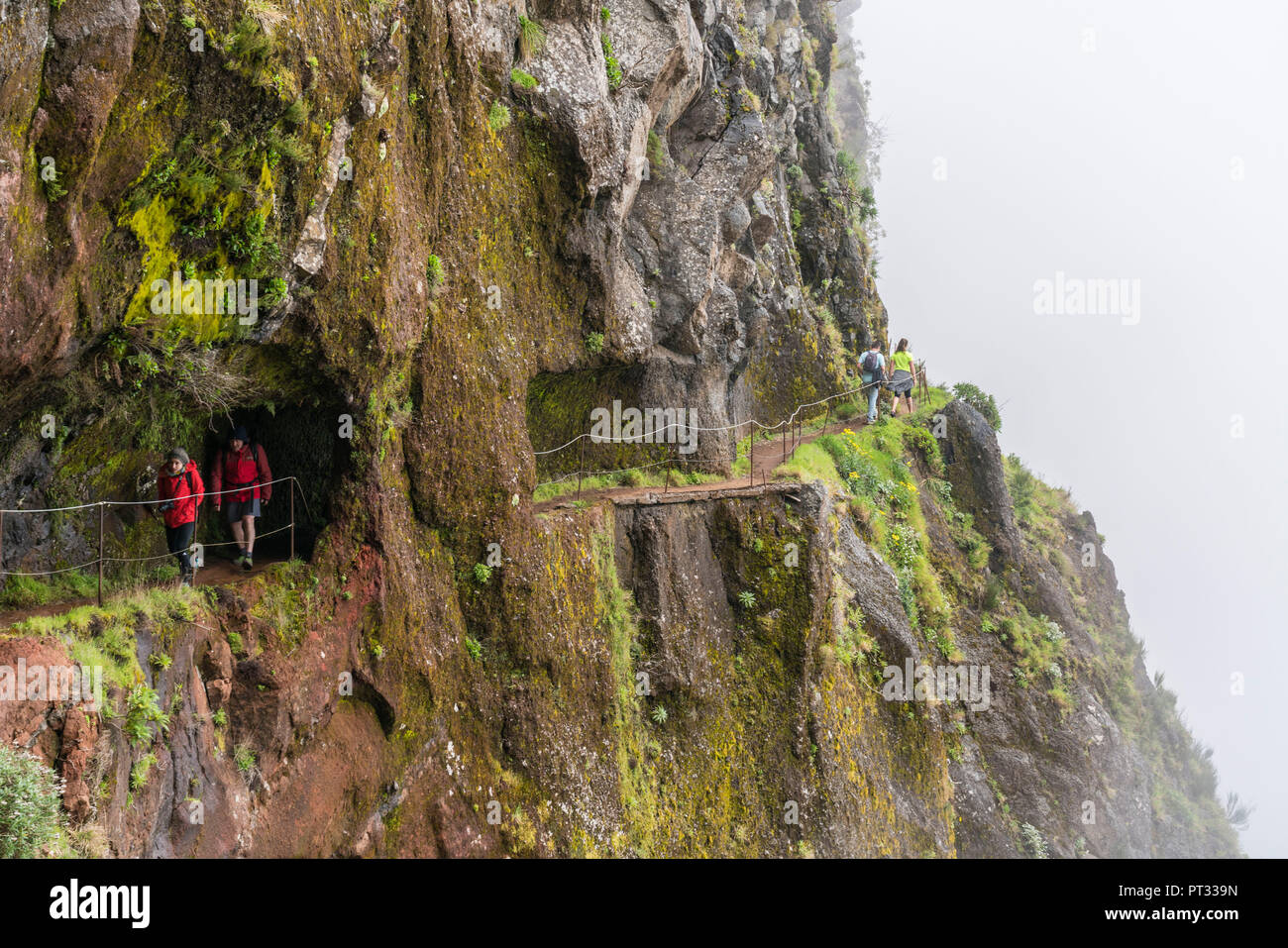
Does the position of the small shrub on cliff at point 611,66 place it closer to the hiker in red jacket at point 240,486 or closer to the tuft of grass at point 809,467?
the tuft of grass at point 809,467

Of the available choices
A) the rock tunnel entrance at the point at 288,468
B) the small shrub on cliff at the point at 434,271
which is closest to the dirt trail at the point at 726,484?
the rock tunnel entrance at the point at 288,468

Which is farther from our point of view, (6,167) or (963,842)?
(963,842)

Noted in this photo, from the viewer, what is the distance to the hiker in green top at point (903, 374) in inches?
944

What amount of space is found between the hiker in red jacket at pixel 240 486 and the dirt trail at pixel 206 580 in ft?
0.57

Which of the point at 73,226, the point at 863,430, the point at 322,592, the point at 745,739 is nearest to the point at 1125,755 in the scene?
the point at 863,430

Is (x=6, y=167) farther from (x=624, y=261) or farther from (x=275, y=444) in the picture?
(x=624, y=261)

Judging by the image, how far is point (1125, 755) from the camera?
82.2ft

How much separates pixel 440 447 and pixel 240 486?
93.1 inches

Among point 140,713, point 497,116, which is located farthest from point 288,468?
point 497,116

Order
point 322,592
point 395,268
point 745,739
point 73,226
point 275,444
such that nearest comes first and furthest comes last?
point 73,226
point 322,592
point 395,268
point 275,444
point 745,739

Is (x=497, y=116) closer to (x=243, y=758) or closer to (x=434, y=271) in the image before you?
(x=434, y=271)

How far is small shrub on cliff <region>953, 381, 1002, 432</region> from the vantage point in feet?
93.8

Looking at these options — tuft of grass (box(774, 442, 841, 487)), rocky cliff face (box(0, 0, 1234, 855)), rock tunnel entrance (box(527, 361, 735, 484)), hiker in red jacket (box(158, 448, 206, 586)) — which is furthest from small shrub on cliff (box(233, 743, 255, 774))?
tuft of grass (box(774, 442, 841, 487))

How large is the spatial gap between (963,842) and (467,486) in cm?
1424
